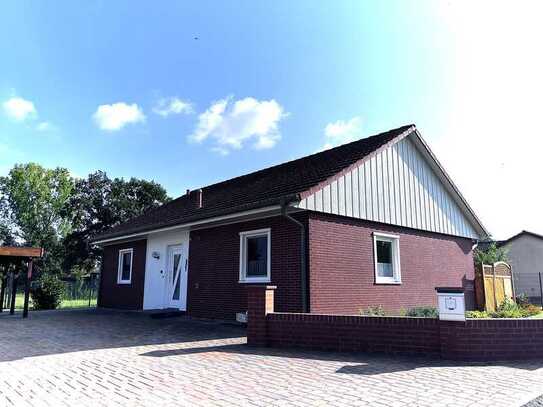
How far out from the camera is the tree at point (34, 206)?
161ft

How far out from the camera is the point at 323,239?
425 inches

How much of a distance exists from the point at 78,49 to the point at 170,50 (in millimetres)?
2856

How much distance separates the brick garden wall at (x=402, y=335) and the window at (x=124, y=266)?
35.9 ft

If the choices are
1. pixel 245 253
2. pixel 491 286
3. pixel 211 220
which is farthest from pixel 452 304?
pixel 491 286

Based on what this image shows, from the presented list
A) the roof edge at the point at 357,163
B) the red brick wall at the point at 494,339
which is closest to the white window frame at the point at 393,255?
the roof edge at the point at 357,163

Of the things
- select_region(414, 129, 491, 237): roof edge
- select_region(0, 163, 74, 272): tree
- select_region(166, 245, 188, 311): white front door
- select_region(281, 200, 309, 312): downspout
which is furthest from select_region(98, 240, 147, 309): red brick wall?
select_region(0, 163, 74, 272): tree

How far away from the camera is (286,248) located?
10.7 metres

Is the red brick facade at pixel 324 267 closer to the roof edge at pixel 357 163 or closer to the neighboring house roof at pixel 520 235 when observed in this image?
the roof edge at pixel 357 163

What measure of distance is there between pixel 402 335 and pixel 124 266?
14116 millimetres

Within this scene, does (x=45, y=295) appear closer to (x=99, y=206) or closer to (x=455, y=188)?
(x=455, y=188)

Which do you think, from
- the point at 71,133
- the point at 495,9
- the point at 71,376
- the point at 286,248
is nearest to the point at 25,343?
the point at 71,376

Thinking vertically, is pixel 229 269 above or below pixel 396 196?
below

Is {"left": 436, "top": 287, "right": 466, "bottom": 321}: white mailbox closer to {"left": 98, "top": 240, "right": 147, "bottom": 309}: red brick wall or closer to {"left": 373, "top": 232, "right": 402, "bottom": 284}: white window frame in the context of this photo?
{"left": 373, "top": 232, "right": 402, "bottom": 284}: white window frame

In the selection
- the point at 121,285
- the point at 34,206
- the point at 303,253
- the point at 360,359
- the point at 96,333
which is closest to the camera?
the point at 360,359
